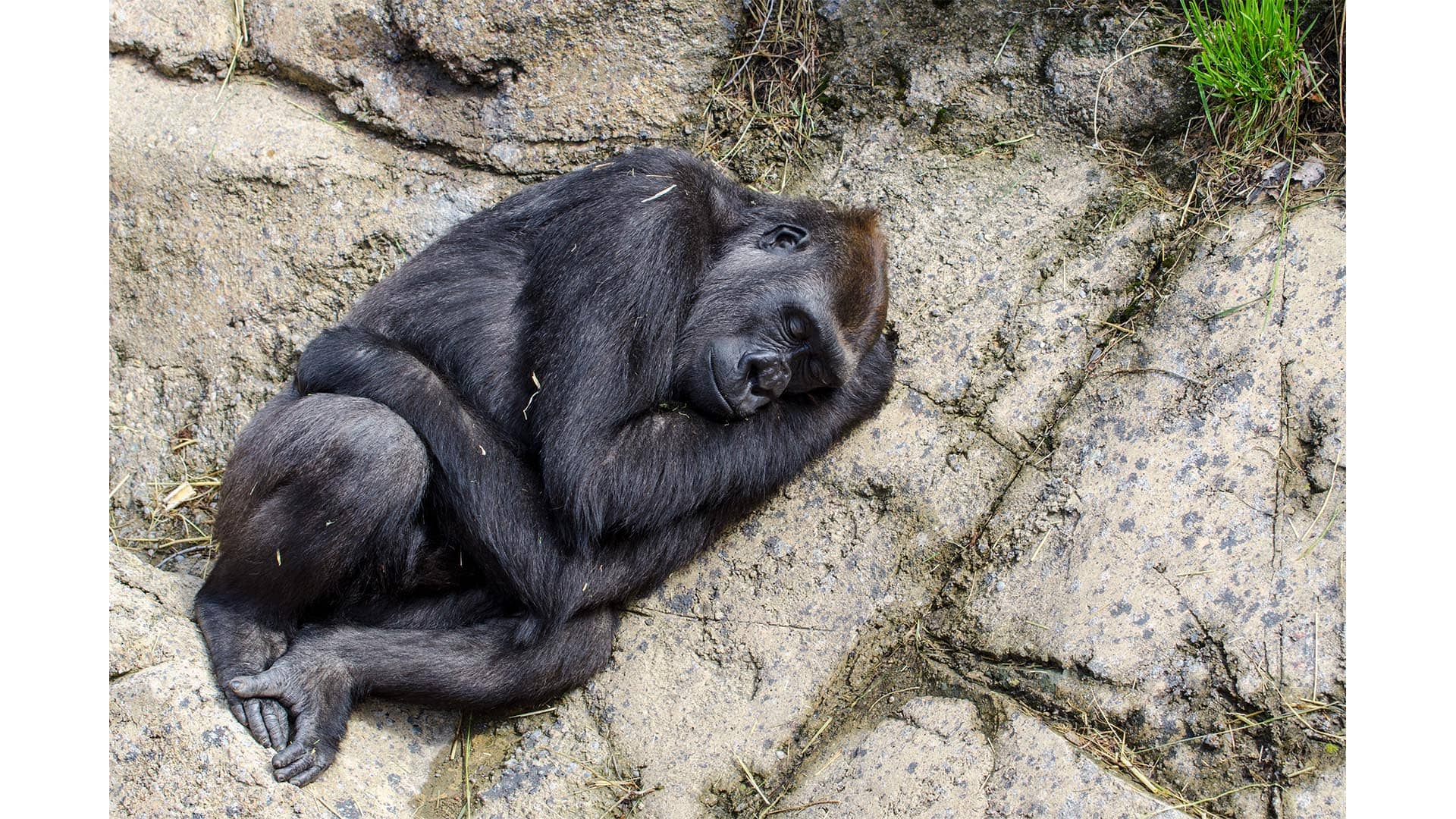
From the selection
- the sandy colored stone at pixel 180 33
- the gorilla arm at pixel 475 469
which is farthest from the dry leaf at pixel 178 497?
the sandy colored stone at pixel 180 33

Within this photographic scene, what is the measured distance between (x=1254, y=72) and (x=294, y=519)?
153 inches

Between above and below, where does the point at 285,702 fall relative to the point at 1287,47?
below

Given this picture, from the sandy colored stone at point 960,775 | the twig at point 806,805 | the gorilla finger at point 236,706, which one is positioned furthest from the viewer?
the twig at point 806,805

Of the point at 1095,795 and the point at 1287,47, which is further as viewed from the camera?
the point at 1287,47

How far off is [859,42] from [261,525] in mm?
3310

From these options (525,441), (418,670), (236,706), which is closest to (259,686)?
(236,706)

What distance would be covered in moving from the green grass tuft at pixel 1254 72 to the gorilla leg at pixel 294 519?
3329 millimetres

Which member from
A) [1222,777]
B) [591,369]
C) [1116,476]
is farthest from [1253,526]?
[591,369]

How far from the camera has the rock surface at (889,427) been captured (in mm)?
3668

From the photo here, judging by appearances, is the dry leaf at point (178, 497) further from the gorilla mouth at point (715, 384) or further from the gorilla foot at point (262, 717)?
the gorilla mouth at point (715, 384)

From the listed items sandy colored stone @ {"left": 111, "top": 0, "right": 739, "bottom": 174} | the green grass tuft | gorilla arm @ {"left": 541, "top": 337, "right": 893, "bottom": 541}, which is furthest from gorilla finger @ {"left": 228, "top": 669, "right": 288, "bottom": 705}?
the green grass tuft

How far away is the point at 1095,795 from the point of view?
3543 millimetres

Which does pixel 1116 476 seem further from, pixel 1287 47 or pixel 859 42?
pixel 859 42

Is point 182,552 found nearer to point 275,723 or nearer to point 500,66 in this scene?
point 275,723
